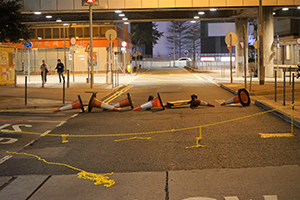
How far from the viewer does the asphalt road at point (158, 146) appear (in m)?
6.61

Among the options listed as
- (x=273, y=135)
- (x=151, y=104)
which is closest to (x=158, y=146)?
(x=273, y=135)

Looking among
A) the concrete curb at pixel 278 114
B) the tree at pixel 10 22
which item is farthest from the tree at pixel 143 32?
the concrete curb at pixel 278 114

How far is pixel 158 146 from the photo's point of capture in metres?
8.01

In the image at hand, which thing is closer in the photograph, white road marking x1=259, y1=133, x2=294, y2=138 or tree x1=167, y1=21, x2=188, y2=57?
white road marking x1=259, y1=133, x2=294, y2=138

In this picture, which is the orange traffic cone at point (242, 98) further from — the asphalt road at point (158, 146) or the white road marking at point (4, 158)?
the white road marking at point (4, 158)

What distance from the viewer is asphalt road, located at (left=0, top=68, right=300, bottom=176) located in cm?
661

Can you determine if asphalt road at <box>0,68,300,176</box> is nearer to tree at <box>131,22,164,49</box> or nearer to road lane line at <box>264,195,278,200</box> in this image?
road lane line at <box>264,195,278,200</box>

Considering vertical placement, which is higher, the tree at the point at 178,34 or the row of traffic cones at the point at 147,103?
the tree at the point at 178,34

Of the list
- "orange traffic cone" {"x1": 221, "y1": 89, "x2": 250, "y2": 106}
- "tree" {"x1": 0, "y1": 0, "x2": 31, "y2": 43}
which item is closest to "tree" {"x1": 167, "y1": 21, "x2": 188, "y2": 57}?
"tree" {"x1": 0, "y1": 0, "x2": 31, "y2": 43}

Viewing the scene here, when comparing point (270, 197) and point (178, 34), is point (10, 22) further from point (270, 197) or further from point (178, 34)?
point (178, 34)

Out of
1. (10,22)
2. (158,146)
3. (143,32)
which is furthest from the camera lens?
(143,32)

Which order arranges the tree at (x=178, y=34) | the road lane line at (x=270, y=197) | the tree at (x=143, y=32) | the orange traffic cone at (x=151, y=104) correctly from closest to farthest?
1. the road lane line at (x=270, y=197)
2. the orange traffic cone at (x=151, y=104)
3. the tree at (x=143, y=32)
4. the tree at (x=178, y=34)

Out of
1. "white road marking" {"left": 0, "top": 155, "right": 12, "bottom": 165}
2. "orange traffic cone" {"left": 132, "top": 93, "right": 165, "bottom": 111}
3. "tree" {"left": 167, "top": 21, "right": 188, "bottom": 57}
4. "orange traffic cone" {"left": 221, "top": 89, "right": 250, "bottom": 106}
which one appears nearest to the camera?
"white road marking" {"left": 0, "top": 155, "right": 12, "bottom": 165}

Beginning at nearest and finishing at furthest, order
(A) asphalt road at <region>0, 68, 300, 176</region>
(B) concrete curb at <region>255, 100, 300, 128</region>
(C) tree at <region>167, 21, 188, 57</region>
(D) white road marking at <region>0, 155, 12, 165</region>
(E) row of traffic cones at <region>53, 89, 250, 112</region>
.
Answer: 1. (A) asphalt road at <region>0, 68, 300, 176</region>
2. (D) white road marking at <region>0, 155, 12, 165</region>
3. (B) concrete curb at <region>255, 100, 300, 128</region>
4. (E) row of traffic cones at <region>53, 89, 250, 112</region>
5. (C) tree at <region>167, 21, 188, 57</region>
